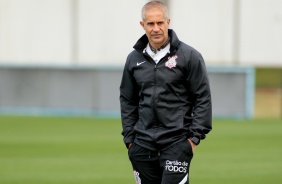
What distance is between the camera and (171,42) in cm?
705

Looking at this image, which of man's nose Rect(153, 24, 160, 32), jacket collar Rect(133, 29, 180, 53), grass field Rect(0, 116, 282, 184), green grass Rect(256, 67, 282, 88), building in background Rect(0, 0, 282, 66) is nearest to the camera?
man's nose Rect(153, 24, 160, 32)

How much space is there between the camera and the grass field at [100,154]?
43.0ft

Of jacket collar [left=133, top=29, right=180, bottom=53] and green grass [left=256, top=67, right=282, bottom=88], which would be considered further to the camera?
green grass [left=256, top=67, right=282, bottom=88]

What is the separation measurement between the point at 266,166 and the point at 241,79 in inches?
508

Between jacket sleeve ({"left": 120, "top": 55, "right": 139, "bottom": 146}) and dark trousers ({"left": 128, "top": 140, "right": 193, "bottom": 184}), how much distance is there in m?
0.13

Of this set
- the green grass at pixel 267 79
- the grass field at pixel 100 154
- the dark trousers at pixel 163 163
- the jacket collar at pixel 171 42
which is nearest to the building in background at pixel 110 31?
the grass field at pixel 100 154

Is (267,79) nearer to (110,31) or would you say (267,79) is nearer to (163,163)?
(110,31)

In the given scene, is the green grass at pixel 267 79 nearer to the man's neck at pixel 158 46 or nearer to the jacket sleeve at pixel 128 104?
the jacket sleeve at pixel 128 104

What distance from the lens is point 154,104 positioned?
276 inches

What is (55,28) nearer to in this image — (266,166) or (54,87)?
(54,87)

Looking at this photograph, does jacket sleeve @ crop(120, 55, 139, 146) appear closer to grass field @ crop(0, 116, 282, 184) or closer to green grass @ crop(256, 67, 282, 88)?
grass field @ crop(0, 116, 282, 184)

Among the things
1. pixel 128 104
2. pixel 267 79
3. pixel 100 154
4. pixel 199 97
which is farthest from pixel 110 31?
pixel 199 97

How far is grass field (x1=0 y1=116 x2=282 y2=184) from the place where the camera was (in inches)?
516

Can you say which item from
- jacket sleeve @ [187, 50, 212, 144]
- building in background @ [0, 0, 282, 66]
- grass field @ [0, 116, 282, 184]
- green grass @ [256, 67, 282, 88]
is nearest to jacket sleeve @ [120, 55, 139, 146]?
jacket sleeve @ [187, 50, 212, 144]
